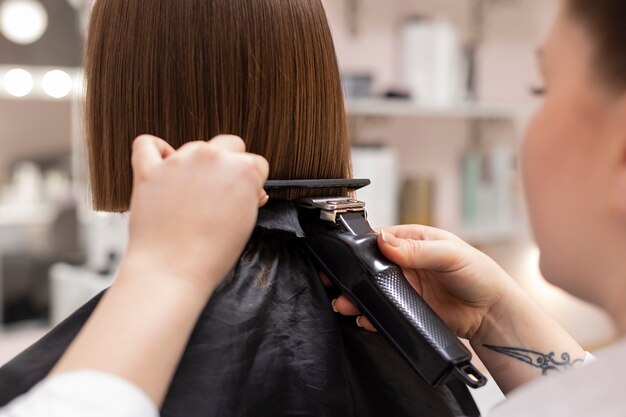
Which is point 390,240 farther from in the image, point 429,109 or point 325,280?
point 429,109

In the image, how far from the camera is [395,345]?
29.0 inches

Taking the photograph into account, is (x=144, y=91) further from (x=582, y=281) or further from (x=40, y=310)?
(x=40, y=310)

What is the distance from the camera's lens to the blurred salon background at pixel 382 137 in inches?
96.7

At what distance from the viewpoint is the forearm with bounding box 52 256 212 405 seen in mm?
569

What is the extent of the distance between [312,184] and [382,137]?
2.12m

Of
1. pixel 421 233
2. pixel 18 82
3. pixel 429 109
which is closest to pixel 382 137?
pixel 429 109

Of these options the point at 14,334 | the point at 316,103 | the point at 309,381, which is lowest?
the point at 14,334

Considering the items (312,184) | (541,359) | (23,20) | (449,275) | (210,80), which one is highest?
(23,20)

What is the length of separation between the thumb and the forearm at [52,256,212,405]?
0.86 ft

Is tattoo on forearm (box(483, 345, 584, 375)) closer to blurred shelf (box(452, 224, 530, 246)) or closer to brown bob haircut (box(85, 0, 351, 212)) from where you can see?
brown bob haircut (box(85, 0, 351, 212))

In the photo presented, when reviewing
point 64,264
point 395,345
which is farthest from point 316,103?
point 64,264

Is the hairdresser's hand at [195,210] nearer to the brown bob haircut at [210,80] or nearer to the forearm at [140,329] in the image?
the forearm at [140,329]

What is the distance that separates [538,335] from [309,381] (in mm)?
333

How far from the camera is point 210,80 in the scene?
2.84 ft
